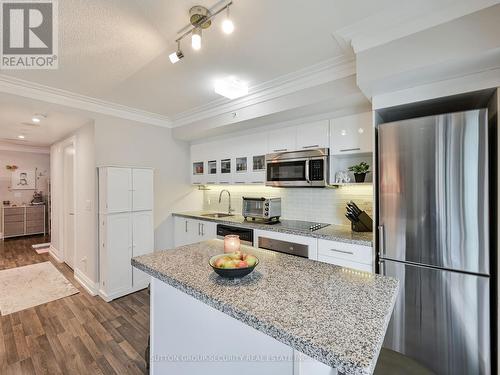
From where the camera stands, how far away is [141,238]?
3389 mm

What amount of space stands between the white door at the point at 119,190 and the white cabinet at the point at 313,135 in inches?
89.9

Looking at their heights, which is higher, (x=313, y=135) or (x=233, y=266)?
(x=313, y=135)

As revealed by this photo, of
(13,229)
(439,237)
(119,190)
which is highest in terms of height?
(119,190)

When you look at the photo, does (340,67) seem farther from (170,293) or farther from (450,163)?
(170,293)

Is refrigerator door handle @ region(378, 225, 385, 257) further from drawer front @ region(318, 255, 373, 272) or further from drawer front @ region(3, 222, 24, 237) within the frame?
drawer front @ region(3, 222, 24, 237)

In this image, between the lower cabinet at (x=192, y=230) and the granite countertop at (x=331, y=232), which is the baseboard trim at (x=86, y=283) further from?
the granite countertop at (x=331, y=232)

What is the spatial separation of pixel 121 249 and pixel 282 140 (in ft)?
8.35

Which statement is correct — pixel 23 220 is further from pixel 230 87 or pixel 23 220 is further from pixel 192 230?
pixel 230 87

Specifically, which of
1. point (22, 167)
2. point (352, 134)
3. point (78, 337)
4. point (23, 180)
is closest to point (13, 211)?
point (23, 180)

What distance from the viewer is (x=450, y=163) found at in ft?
5.45

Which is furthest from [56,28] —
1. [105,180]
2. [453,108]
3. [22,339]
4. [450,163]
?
[453,108]

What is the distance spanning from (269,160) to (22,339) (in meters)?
3.14

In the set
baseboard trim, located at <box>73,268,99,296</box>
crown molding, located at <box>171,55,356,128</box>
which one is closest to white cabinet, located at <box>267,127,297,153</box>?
crown molding, located at <box>171,55,356,128</box>

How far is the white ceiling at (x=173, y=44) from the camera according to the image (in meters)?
1.57
